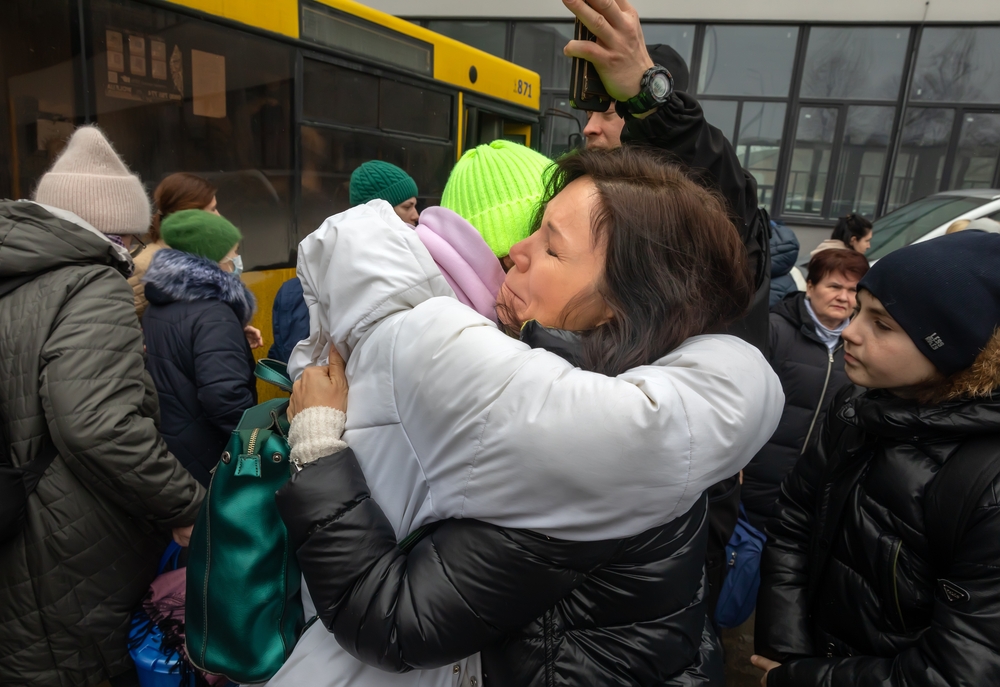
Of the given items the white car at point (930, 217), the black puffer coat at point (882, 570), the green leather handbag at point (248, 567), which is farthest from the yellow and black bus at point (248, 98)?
the white car at point (930, 217)

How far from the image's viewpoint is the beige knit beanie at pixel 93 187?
2375 millimetres

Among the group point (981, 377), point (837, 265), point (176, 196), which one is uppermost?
point (176, 196)

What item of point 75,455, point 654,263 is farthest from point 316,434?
point 75,455

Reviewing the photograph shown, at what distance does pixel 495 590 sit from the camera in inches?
35.1

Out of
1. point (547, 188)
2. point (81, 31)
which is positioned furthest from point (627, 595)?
point (81, 31)

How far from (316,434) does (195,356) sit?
1.82 metres

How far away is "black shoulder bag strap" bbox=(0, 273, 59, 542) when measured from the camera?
1.69 meters

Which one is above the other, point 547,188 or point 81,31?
point 81,31

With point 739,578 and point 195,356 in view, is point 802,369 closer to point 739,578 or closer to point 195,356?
point 739,578

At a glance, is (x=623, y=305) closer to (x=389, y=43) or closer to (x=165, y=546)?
(x=165, y=546)

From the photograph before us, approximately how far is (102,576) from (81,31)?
256cm

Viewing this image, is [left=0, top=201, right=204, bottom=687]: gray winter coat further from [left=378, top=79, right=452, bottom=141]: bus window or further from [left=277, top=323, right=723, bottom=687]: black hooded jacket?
[left=378, top=79, right=452, bottom=141]: bus window

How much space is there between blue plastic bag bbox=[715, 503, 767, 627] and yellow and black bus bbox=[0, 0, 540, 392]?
125 inches

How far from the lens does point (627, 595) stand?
0.99m
